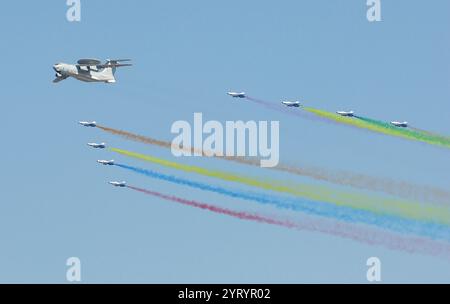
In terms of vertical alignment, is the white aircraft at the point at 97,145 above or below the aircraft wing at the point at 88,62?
below

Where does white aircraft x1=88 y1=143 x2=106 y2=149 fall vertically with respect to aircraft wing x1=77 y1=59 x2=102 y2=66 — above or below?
below

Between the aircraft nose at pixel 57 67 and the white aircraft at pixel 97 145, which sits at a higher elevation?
the aircraft nose at pixel 57 67

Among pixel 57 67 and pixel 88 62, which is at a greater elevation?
pixel 57 67

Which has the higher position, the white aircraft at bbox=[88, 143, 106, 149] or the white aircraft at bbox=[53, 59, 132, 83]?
the white aircraft at bbox=[53, 59, 132, 83]

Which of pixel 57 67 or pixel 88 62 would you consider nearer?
pixel 88 62

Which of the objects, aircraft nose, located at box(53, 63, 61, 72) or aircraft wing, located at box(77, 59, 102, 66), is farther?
aircraft nose, located at box(53, 63, 61, 72)

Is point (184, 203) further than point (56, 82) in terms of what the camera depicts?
No

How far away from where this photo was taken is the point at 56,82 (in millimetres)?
195250

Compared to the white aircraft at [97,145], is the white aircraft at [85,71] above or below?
above

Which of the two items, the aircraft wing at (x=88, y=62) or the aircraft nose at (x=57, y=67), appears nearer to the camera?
the aircraft wing at (x=88, y=62)

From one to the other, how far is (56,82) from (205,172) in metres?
25.4
